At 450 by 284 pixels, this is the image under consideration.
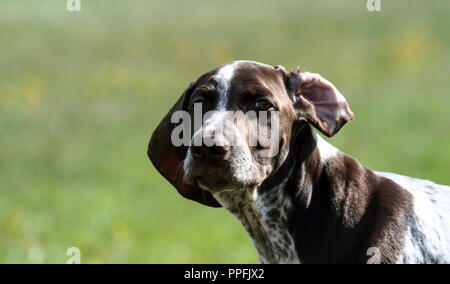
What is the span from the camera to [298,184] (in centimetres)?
466

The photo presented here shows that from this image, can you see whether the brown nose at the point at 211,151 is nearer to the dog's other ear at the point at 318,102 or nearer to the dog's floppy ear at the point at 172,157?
the dog's floppy ear at the point at 172,157

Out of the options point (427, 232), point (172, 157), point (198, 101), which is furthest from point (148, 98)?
point (427, 232)

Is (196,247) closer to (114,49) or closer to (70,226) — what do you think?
(70,226)

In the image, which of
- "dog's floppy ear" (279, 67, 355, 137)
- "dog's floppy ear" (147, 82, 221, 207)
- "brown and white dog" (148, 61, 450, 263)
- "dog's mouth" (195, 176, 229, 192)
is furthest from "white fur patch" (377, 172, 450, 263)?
"dog's floppy ear" (147, 82, 221, 207)

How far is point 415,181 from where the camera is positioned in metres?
5.10

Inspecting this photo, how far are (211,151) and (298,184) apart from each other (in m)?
0.68

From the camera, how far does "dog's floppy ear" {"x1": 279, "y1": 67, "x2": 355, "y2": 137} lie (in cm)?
470

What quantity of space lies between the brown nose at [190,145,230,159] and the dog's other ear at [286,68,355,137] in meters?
0.68

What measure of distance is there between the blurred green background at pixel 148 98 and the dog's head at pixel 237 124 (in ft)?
10.5

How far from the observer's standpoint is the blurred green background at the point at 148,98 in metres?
8.92

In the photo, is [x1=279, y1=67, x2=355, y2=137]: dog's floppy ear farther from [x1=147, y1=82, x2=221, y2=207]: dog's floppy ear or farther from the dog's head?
[x1=147, y1=82, x2=221, y2=207]: dog's floppy ear

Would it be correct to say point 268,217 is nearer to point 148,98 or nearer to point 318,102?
point 318,102

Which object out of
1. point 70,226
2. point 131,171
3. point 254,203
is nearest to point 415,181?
point 254,203

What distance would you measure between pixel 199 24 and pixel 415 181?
11.4m
